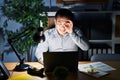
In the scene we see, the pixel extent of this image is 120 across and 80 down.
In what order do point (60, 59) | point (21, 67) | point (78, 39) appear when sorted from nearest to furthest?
point (60, 59) → point (21, 67) → point (78, 39)

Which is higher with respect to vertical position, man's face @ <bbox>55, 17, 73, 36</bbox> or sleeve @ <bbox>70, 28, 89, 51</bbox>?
man's face @ <bbox>55, 17, 73, 36</bbox>

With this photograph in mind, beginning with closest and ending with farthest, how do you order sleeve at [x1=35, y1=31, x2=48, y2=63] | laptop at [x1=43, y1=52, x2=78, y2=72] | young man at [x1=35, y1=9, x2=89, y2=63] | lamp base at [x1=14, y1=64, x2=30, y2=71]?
laptop at [x1=43, y1=52, x2=78, y2=72] → lamp base at [x1=14, y1=64, x2=30, y2=71] → sleeve at [x1=35, y1=31, x2=48, y2=63] → young man at [x1=35, y1=9, x2=89, y2=63]

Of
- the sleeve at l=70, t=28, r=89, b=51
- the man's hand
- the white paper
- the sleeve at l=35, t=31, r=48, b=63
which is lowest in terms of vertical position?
the white paper

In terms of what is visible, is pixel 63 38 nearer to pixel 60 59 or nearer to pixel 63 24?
pixel 63 24

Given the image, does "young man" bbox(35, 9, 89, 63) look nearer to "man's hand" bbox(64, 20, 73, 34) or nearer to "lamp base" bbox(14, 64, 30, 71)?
"man's hand" bbox(64, 20, 73, 34)

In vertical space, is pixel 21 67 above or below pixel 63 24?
below

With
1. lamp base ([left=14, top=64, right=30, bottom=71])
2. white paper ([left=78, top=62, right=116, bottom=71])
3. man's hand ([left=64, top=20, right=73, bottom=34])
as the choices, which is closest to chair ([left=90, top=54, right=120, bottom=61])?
white paper ([left=78, top=62, right=116, bottom=71])

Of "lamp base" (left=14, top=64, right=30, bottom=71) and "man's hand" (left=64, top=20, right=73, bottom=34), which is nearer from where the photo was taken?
"lamp base" (left=14, top=64, right=30, bottom=71)

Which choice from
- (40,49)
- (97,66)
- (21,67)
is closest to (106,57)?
(97,66)

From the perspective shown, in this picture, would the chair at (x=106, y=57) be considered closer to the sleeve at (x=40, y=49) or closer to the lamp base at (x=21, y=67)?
the sleeve at (x=40, y=49)

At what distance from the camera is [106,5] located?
387 centimetres

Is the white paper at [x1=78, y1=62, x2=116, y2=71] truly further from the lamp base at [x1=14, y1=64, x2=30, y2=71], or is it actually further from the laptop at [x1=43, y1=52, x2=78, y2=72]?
the lamp base at [x1=14, y1=64, x2=30, y2=71]

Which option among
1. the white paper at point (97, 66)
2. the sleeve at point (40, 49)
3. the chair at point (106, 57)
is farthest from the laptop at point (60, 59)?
the chair at point (106, 57)

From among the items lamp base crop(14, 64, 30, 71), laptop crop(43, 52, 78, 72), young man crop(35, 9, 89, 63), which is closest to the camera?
laptop crop(43, 52, 78, 72)
